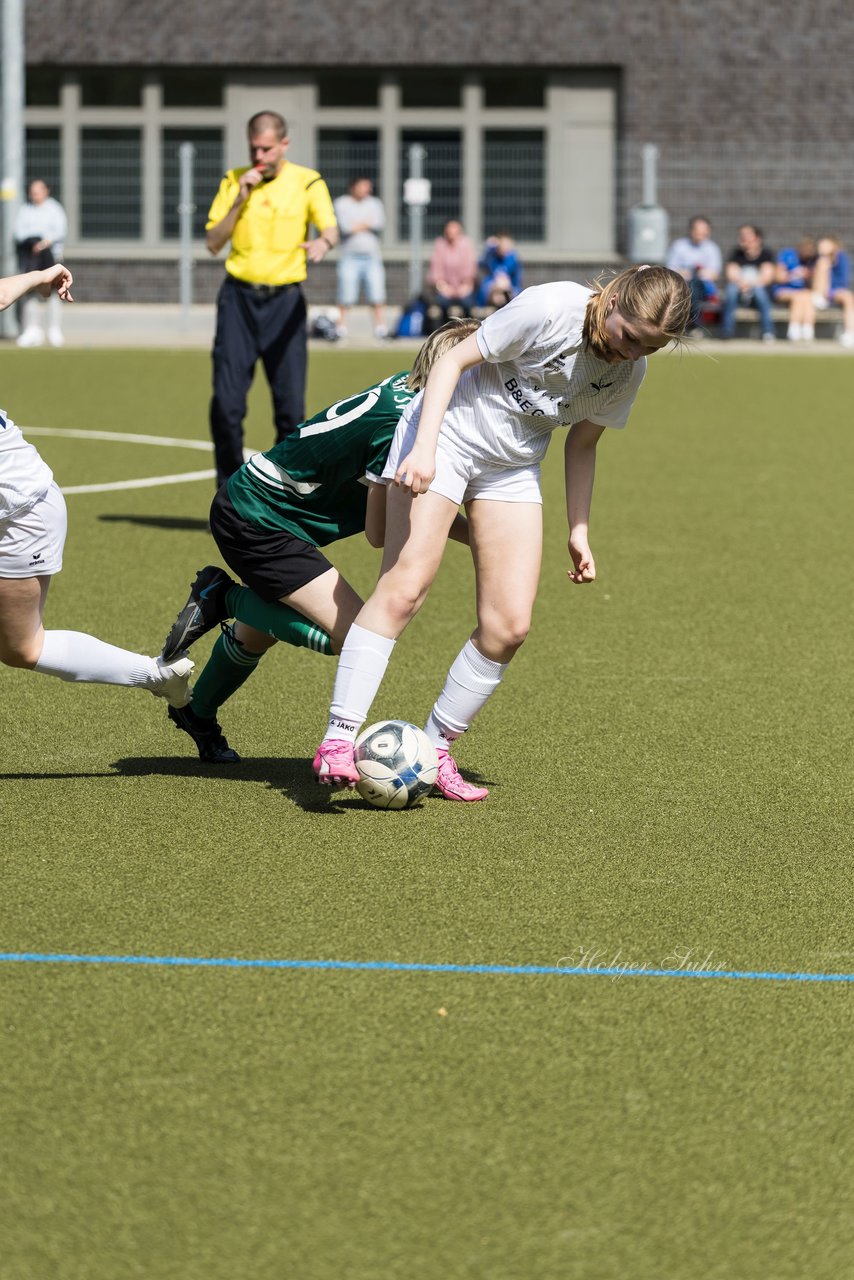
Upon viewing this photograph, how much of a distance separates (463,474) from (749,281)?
21.7 meters

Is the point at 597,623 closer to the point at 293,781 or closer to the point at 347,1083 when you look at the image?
the point at 293,781

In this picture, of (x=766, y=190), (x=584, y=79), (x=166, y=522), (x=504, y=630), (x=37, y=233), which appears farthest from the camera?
(x=584, y=79)

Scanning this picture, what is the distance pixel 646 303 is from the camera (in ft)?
16.2

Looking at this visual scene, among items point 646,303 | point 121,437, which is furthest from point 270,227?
point 646,303

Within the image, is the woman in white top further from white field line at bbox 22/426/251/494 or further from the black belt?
the black belt

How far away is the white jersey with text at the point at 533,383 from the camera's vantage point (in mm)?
5113

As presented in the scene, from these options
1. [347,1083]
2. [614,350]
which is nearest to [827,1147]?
[347,1083]

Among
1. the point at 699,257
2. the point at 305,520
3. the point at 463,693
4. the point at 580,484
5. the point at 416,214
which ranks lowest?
the point at 463,693

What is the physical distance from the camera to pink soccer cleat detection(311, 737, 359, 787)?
5.30m

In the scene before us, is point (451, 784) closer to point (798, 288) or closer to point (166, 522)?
point (166, 522)

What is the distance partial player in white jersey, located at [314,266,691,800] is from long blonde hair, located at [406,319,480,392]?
0.09 meters

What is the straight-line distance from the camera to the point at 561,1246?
307cm

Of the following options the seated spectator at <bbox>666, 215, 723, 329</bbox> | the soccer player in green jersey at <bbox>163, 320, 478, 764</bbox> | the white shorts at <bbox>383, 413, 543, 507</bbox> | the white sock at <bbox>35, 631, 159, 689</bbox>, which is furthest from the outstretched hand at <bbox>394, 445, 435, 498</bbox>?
the seated spectator at <bbox>666, 215, 723, 329</bbox>

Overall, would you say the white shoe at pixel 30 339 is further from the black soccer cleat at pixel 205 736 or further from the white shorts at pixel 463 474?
the white shorts at pixel 463 474
